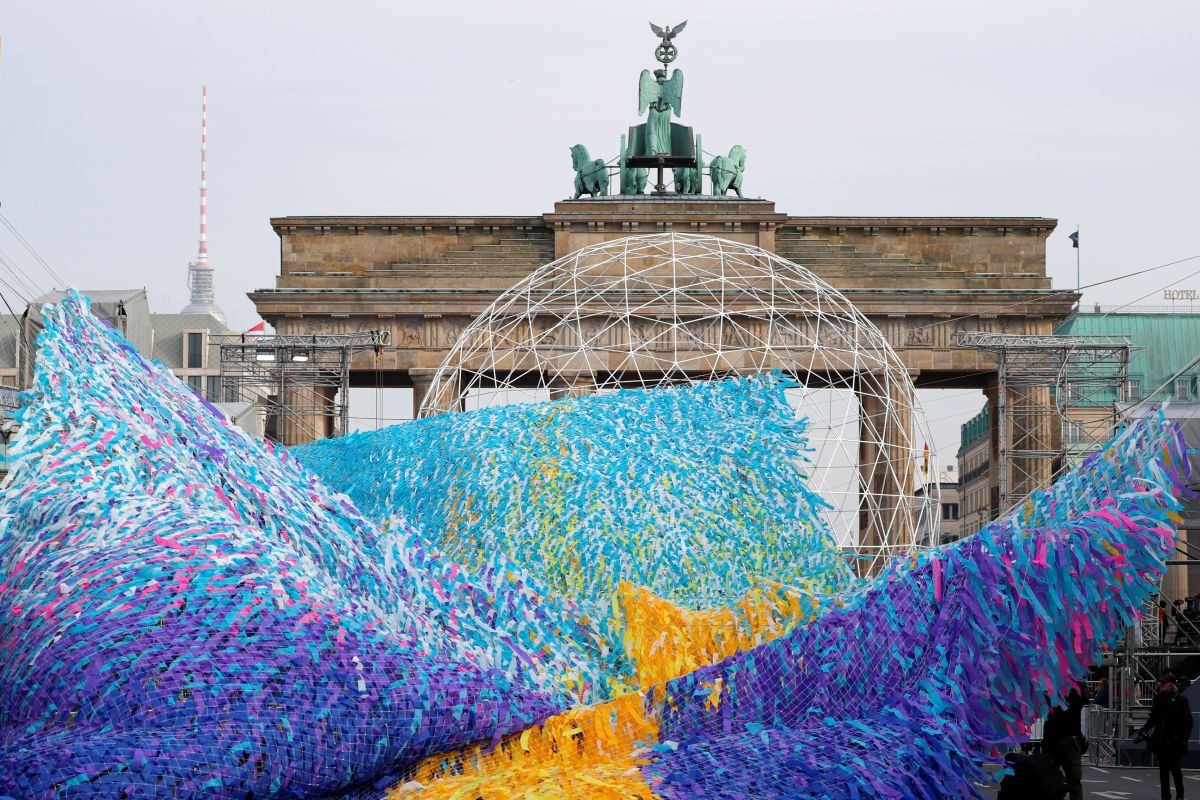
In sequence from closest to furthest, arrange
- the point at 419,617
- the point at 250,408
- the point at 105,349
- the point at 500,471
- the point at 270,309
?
the point at 419,617, the point at 105,349, the point at 500,471, the point at 250,408, the point at 270,309

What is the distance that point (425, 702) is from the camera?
7.41m

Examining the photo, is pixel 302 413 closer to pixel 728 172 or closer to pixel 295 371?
pixel 295 371

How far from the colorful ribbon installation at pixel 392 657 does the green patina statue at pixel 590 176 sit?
45.8 meters

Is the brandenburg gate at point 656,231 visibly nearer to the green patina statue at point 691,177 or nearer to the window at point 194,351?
the green patina statue at point 691,177

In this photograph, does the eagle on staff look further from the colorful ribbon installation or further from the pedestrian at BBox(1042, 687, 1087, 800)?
the colorful ribbon installation

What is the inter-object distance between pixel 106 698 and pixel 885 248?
161 ft

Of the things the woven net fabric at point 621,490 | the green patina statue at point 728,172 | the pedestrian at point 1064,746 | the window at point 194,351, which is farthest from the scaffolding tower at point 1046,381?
the window at point 194,351

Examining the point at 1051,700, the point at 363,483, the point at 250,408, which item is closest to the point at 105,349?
the point at 363,483

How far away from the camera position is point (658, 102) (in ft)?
176

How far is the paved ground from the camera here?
1914 cm

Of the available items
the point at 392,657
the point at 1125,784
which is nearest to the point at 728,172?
the point at 1125,784

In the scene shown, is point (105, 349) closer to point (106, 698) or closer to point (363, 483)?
point (106, 698)

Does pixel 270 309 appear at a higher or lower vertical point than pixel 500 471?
higher

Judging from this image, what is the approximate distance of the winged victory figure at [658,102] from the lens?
53281mm
